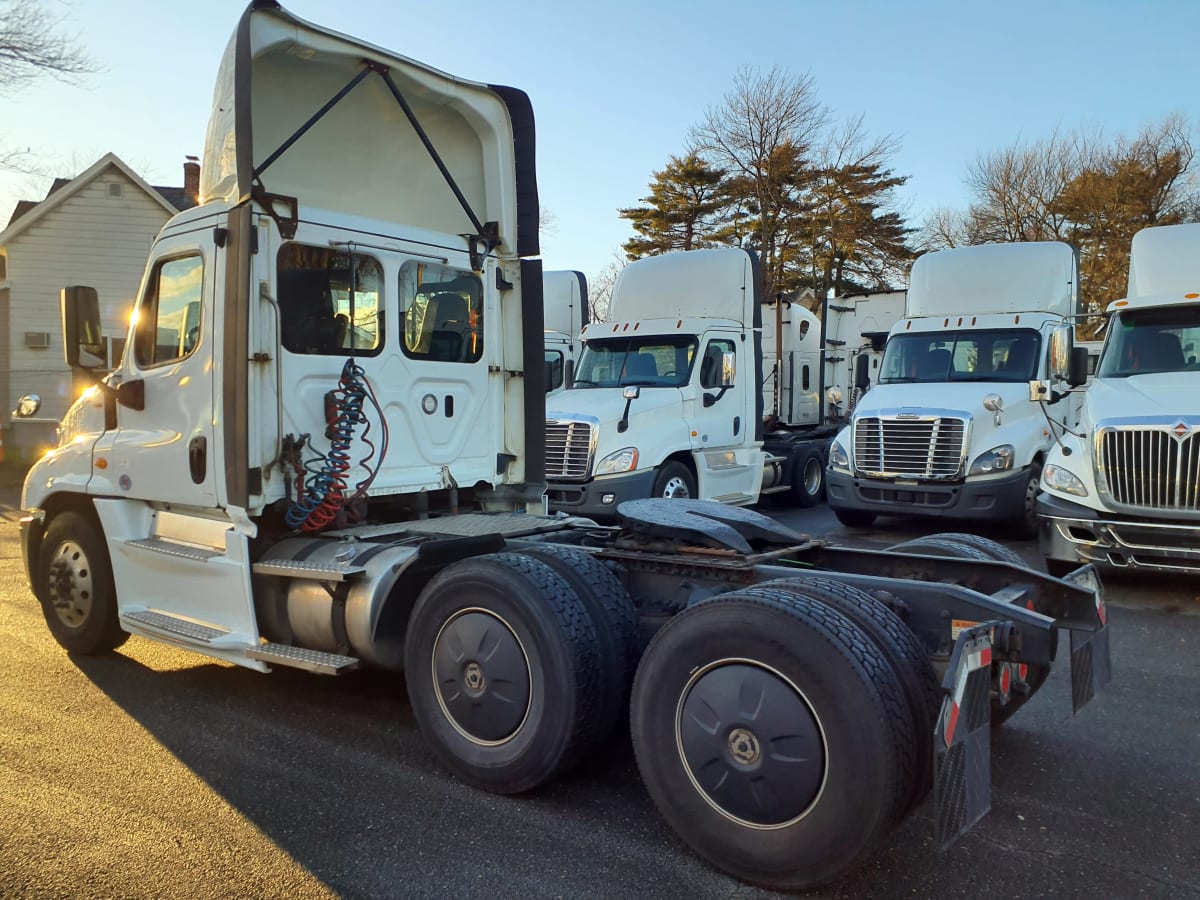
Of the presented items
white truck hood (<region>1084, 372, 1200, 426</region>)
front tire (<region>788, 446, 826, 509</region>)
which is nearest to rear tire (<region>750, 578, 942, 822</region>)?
white truck hood (<region>1084, 372, 1200, 426</region>)

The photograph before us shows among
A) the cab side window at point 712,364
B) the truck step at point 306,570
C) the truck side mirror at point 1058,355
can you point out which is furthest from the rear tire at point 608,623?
the truck side mirror at point 1058,355

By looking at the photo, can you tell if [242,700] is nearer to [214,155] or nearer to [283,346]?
[283,346]

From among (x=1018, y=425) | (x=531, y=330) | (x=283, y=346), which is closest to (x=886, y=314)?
(x=1018, y=425)

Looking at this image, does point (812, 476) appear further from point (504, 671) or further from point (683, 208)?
point (683, 208)

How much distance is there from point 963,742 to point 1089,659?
46.8 inches

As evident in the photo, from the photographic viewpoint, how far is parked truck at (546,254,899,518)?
36.3ft

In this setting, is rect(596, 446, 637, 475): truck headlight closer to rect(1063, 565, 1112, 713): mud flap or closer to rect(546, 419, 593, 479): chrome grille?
rect(546, 419, 593, 479): chrome grille

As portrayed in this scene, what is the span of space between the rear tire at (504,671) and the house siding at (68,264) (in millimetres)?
21937

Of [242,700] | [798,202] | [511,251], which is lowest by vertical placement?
[242,700]

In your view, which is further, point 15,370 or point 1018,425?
point 15,370

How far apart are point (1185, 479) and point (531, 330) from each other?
5.33 meters

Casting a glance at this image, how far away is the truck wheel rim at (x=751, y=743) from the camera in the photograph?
124 inches

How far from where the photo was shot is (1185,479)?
754 centimetres

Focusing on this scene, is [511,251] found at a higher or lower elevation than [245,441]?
higher
